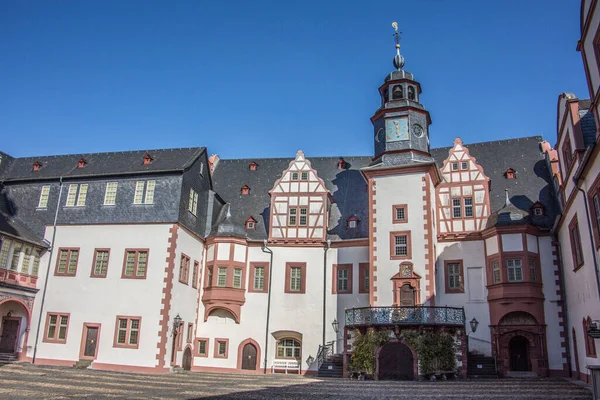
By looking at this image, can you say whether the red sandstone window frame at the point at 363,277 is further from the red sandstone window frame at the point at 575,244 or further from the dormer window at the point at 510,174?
the red sandstone window frame at the point at 575,244

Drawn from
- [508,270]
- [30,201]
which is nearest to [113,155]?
[30,201]

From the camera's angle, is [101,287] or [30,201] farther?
[30,201]

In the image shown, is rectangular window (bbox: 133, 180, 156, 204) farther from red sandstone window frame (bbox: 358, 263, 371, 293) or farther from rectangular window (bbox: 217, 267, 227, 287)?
red sandstone window frame (bbox: 358, 263, 371, 293)

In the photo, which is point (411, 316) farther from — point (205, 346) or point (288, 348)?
point (205, 346)

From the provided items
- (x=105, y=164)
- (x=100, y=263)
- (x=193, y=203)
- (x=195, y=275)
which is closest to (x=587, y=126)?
(x=193, y=203)

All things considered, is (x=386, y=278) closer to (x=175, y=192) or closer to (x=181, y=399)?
(x=175, y=192)

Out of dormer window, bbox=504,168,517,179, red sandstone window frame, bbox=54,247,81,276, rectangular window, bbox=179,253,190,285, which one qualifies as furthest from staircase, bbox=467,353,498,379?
red sandstone window frame, bbox=54,247,81,276

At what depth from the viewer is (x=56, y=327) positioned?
26.3 m

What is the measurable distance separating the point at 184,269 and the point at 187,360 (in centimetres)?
489

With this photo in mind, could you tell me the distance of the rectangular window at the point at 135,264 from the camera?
26.2 m

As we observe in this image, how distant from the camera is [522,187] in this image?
29.5 meters

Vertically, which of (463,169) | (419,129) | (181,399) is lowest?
(181,399)

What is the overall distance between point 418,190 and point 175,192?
41.3ft

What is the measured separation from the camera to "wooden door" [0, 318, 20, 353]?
26.6 m
